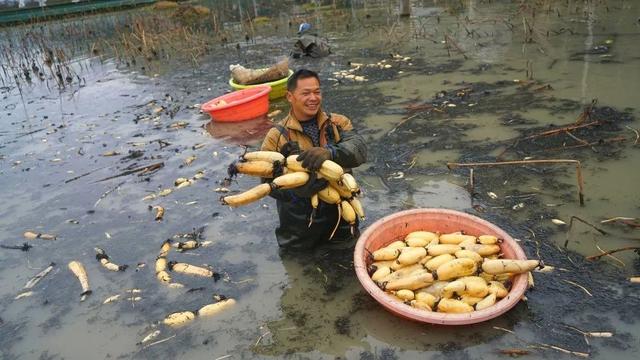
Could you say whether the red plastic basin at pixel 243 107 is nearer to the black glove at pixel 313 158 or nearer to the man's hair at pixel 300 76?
the man's hair at pixel 300 76

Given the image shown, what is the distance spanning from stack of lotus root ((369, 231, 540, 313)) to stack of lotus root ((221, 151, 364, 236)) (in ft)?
2.13

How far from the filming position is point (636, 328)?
3.06m

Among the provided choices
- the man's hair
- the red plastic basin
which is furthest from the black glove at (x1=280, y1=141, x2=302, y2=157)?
the red plastic basin

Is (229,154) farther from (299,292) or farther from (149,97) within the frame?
(149,97)

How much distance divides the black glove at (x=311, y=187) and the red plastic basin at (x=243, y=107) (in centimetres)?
457

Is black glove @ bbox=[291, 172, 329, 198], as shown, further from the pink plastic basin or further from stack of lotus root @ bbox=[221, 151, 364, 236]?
the pink plastic basin

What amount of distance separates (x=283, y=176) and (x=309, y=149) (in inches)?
12.0

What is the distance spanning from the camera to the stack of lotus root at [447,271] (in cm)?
321

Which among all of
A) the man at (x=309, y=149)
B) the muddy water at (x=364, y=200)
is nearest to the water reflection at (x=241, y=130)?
the muddy water at (x=364, y=200)

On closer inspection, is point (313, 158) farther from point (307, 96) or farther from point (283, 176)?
point (307, 96)

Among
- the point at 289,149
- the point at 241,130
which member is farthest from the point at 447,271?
the point at 241,130

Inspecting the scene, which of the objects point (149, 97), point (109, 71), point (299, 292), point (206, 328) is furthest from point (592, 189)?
point (109, 71)

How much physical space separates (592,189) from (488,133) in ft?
6.19

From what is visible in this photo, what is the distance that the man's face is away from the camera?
360 centimetres
